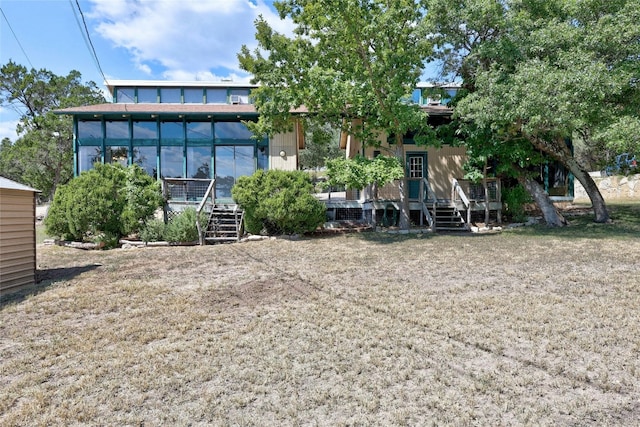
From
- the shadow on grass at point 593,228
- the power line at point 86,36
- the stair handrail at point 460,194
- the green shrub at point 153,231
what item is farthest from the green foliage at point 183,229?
the shadow on grass at point 593,228

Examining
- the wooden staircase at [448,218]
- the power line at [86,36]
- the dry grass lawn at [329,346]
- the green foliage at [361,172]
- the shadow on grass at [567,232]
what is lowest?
the dry grass lawn at [329,346]

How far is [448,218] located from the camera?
12688mm

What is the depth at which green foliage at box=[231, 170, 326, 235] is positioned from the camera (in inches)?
402

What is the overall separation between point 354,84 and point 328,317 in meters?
7.71

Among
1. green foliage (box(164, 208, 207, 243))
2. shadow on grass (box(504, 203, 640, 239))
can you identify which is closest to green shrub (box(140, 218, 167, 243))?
green foliage (box(164, 208, 207, 243))

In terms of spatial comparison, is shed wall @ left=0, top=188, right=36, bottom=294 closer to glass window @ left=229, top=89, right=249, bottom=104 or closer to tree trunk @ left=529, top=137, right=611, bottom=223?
tree trunk @ left=529, top=137, right=611, bottom=223

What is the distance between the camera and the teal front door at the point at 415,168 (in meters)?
13.8

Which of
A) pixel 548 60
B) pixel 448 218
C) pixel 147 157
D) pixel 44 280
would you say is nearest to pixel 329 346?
pixel 44 280

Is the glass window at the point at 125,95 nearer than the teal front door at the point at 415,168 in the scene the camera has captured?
No

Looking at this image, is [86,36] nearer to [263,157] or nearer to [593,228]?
[263,157]

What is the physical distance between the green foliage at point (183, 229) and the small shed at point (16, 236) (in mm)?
4240

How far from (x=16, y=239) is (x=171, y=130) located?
958 cm

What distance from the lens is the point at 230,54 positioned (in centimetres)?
1315

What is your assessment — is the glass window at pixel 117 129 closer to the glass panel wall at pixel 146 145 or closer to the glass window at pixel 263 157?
the glass panel wall at pixel 146 145
